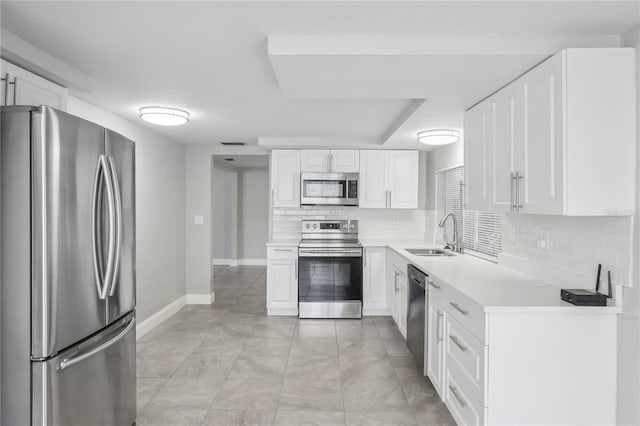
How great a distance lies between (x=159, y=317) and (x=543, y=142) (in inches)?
169

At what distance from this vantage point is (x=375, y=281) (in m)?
4.81

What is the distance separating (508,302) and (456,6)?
1423mm

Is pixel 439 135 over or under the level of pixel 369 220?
over

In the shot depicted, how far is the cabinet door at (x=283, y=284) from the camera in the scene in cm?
482

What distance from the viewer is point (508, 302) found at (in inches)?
77.5

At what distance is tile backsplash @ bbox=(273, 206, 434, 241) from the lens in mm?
5371

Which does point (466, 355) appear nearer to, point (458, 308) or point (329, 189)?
point (458, 308)

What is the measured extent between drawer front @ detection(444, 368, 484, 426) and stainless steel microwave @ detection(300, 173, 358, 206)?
2849 mm

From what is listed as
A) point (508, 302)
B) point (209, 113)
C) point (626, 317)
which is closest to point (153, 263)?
point (209, 113)

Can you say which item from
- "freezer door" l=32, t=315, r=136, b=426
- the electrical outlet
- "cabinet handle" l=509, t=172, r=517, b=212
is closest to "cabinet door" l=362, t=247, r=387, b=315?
the electrical outlet

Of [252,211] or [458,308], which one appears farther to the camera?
[252,211]

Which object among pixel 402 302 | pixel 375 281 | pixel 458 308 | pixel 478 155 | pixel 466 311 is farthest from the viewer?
pixel 375 281

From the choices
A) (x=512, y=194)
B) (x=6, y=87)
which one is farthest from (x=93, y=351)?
(x=512, y=194)

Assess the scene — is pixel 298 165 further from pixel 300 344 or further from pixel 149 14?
pixel 149 14
